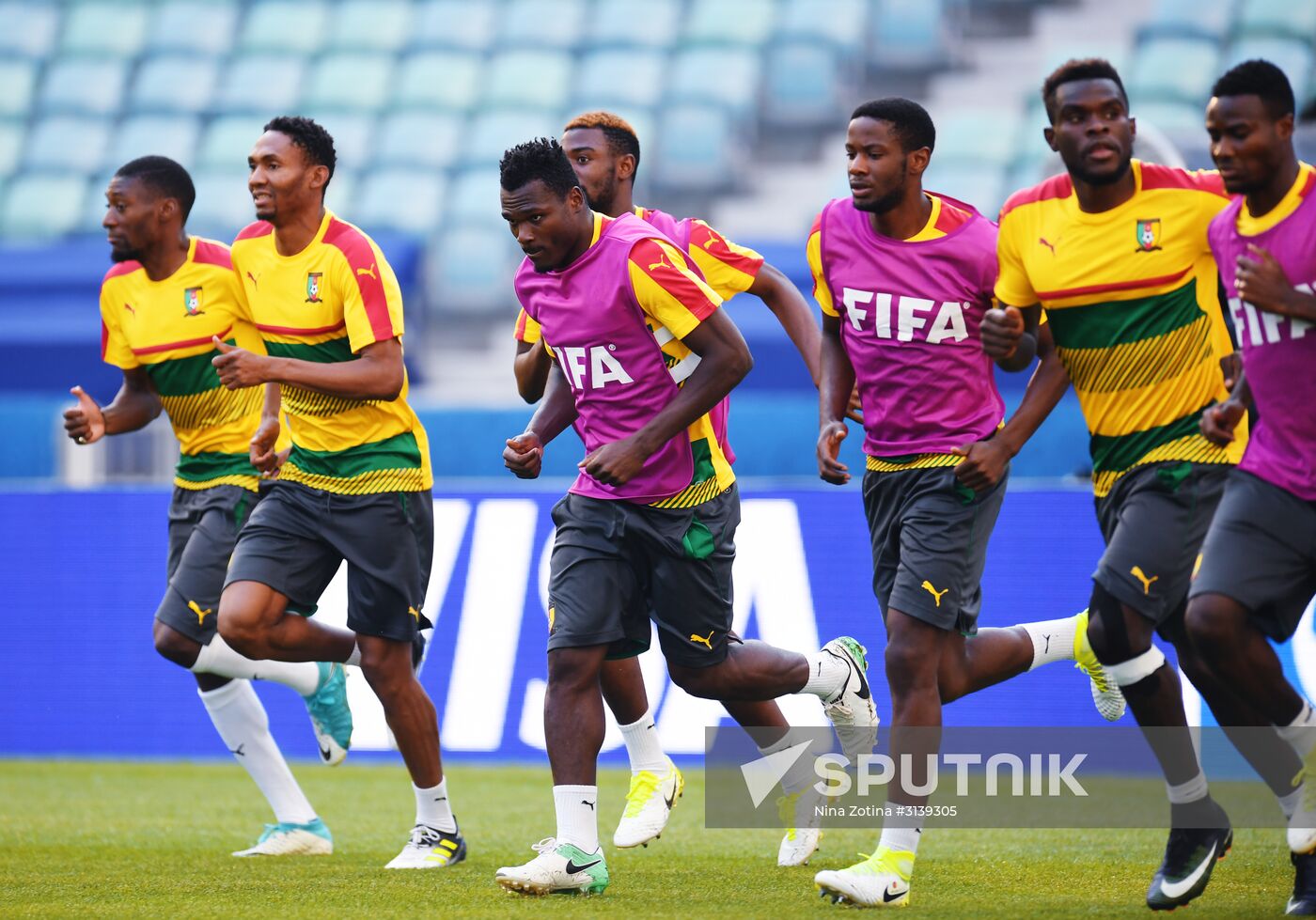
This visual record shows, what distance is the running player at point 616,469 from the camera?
17.4ft

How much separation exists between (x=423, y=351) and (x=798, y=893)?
33.5 ft

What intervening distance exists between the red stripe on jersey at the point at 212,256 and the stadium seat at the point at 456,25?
486 inches

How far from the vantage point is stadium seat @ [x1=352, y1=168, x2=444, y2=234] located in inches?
658

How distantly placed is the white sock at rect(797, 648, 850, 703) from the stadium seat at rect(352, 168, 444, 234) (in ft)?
35.9

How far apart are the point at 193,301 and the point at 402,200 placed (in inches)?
399

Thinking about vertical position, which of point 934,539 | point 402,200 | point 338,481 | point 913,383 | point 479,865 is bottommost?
point 479,865

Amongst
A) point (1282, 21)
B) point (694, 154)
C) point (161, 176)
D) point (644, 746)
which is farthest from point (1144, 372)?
point (1282, 21)

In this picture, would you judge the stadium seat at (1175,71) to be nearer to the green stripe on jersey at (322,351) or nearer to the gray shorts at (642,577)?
the green stripe on jersey at (322,351)

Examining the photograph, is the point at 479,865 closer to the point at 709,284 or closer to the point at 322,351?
the point at 322,351

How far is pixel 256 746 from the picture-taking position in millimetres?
6840

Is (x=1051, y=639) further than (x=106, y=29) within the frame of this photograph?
No

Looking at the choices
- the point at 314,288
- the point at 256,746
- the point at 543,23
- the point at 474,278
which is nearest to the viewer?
the point at 314,288

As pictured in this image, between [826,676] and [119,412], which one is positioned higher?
[119,412]

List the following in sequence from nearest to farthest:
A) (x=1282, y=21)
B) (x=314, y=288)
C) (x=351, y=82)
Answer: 1. (x=314, y=288)
2. (x=1282, y=21)
3. (x=351, y=82)
